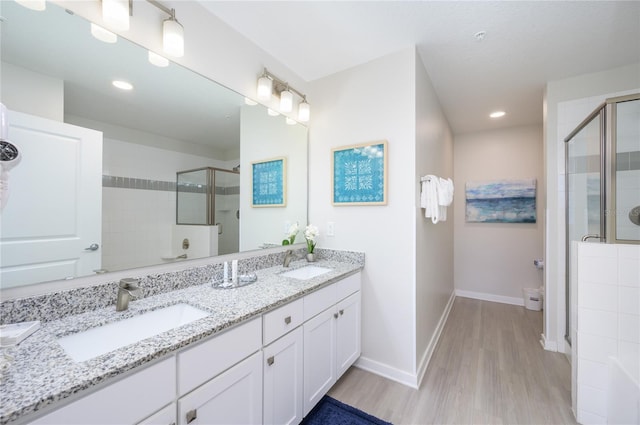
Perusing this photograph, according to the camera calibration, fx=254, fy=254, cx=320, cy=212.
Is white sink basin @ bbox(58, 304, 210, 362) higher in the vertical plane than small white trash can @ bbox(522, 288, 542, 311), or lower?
higher

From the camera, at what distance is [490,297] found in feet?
12.3

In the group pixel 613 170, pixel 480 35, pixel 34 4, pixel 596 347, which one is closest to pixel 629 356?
pixel 596 347

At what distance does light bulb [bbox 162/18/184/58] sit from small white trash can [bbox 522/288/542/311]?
449 cm

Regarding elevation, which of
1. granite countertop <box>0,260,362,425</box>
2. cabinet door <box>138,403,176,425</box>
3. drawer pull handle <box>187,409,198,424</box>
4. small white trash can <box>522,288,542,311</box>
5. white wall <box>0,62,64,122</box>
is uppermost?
white wall <box>0,62,64,122</box>

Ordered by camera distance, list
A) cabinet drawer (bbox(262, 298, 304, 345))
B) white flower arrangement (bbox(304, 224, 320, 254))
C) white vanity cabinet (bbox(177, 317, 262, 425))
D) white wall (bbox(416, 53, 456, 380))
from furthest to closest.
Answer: white flower arrangement (bbox(304, 224, 320, 254)) → white wall (bbox(416, 53, 456, 380)) → cabinet drawer (bbox(262, 298, 304, 345)) → white vanity cabinet (bbox(177, 317, 262, 425))

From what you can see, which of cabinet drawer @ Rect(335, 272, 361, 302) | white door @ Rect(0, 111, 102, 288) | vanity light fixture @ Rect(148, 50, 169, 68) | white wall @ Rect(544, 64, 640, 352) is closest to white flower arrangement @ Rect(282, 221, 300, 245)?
cabinet drawer @ Rect(335, 272, 361, 302)

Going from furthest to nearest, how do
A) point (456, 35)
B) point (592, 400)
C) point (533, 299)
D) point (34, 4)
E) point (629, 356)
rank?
point (533, 299)
point (456, 35)
point (592, 400)
point (629, 356)
point (34, 4)

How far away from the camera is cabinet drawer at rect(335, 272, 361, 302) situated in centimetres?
179

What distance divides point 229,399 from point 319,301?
69 cm

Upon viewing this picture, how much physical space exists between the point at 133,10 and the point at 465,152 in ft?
13.6

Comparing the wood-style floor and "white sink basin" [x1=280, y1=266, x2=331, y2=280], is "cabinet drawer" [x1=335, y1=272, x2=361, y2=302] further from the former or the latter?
the wood-style floor

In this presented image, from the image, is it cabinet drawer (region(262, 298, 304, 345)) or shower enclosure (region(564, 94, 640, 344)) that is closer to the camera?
cabinet drawer (region(262, 298, 304, 345))

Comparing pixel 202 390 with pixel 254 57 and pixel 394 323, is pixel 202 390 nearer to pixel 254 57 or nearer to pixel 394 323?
pixel 394 323

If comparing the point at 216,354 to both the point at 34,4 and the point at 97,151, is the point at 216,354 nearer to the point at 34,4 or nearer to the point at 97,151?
the point at 97,151
